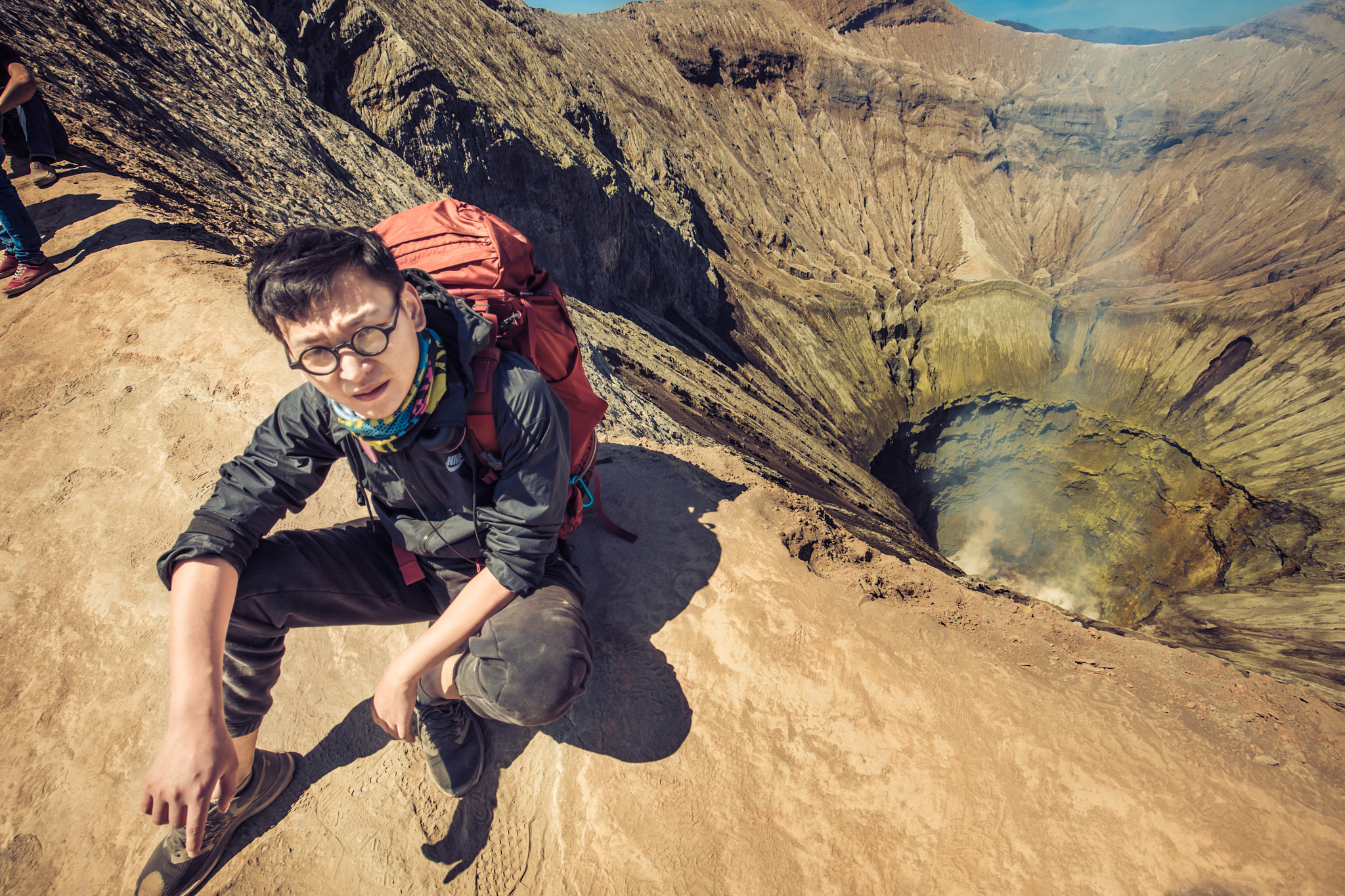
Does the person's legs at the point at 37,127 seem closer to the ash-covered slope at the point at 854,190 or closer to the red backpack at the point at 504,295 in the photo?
the ash-covered slope at the point at 854,190

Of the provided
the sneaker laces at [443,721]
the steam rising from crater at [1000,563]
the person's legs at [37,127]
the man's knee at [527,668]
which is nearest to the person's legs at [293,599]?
the sneaker laces at [443,721]

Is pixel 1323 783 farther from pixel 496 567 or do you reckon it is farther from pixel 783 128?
pixel 783 128

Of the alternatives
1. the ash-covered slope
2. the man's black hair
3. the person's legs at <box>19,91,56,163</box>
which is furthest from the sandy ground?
the ash-covered slope

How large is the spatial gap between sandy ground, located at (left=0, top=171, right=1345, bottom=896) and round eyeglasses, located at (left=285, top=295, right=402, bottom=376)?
1.65 metres

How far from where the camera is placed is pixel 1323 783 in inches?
88.6

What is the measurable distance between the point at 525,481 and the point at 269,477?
2.85ft

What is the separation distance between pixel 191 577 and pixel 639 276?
17313mm

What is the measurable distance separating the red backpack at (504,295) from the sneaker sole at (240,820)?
4.62ft

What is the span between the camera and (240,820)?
82.8 inches

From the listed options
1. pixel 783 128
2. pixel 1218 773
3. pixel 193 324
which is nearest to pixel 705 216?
pixel 783 128

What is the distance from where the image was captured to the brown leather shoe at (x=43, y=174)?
4.41m

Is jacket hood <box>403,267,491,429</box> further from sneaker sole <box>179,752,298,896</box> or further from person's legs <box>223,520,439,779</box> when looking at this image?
sneaker sole <box>179,752,298,896</box>

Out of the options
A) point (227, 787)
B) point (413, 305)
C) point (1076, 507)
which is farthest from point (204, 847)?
point (1076, 507)

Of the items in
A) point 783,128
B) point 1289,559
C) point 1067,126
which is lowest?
point 1289,559
